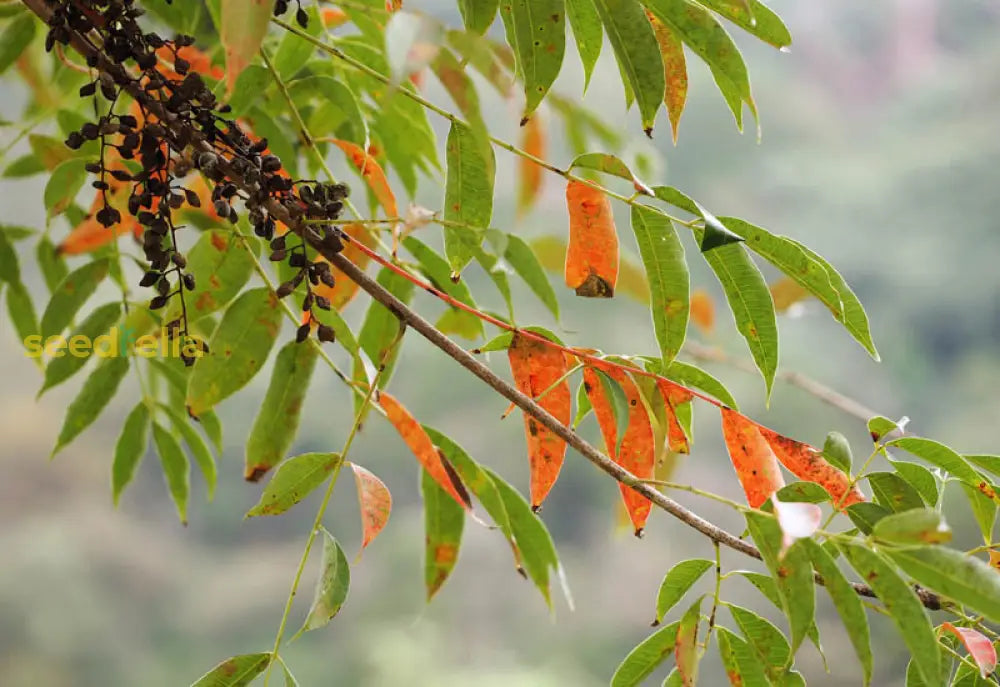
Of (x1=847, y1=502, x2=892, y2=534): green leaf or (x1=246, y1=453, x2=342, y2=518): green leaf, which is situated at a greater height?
(x1=847, y1=502, x2=892, y2=534): green leaf

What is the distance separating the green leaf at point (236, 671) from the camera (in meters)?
0.38

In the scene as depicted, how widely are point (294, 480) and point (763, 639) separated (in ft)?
0.64

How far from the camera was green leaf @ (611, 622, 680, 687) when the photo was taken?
1.27 ft

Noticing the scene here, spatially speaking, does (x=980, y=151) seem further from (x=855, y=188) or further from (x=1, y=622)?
(x=1, y=622)

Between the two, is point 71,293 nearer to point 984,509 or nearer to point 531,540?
point 531,540

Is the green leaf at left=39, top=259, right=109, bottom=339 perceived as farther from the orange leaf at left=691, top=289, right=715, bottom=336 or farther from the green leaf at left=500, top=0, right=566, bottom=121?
the orange leaf at left=691, top=289, right=715, bottom=336

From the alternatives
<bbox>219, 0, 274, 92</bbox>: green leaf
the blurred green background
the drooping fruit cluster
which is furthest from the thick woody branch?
the blurred green background

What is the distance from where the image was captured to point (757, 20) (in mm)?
334

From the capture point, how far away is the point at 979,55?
6.93ft

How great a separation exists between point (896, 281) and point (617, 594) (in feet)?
2.73

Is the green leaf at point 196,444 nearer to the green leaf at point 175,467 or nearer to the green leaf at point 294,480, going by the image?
the green leaf at point 175,467

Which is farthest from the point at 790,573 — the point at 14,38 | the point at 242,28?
the point at 14,38

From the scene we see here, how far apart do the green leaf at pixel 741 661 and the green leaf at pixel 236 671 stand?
0.18 m

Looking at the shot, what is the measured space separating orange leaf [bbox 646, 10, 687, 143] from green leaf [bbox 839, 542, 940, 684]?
0.17 meters
